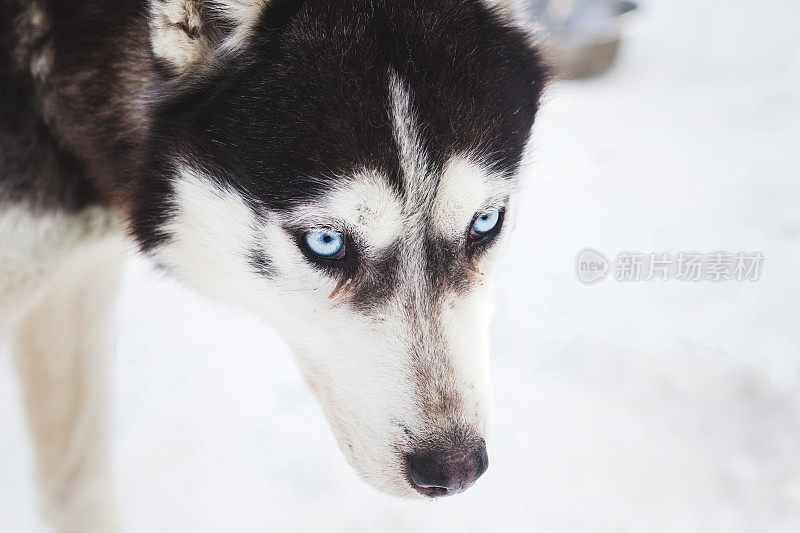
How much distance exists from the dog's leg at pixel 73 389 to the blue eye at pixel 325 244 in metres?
0.82

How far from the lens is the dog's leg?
1.85m

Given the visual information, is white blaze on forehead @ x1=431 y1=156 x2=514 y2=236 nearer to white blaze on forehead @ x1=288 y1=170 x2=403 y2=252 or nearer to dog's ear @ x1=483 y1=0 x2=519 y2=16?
white blaze on forehead @ x1=288 y1=170 x2=403 y2=252

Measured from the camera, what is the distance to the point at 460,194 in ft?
3.78

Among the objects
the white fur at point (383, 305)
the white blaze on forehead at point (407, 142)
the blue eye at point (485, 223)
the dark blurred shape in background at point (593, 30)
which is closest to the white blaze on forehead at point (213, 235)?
the white fur at point (383, 305)

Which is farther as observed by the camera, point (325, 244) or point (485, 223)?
point (485, 223)

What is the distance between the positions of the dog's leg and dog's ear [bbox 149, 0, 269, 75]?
734mm

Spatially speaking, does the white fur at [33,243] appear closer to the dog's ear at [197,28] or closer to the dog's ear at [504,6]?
the dog's ear at [197,28]

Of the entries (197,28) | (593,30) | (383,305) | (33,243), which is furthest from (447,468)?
(593,30)

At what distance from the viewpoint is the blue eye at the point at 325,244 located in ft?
3.78

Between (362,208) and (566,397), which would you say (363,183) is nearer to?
(362,208)

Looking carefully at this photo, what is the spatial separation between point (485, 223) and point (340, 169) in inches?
12.1

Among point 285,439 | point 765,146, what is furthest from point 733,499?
point 765,146

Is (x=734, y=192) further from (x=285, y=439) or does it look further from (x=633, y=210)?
(x=285, y=439)

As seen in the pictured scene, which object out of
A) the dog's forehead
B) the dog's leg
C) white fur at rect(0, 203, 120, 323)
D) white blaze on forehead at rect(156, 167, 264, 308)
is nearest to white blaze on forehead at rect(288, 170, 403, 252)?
the dog's forehead
